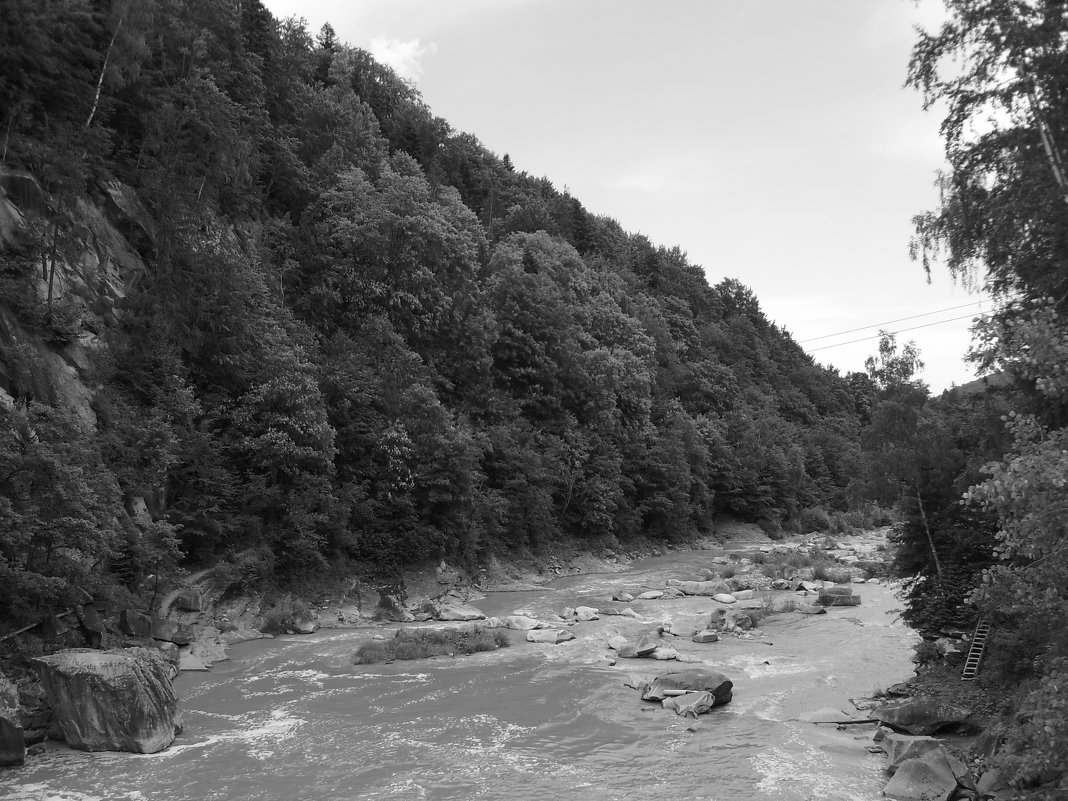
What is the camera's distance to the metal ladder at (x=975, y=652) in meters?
14.5

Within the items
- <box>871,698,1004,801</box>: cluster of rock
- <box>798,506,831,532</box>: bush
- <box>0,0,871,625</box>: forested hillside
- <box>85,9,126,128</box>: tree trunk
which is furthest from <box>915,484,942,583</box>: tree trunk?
<box>798,506,831,532</box>: bush

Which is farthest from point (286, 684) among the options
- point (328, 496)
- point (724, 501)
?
point (724, 501)

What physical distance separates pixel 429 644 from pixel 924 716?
1344 cm

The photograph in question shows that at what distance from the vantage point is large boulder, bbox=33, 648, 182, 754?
42.2 ft

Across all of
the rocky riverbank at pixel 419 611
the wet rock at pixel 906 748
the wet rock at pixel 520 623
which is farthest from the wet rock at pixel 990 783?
the wet rock at pixel 520 623

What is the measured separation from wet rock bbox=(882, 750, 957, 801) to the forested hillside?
10186 mm

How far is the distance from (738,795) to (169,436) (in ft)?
62.6

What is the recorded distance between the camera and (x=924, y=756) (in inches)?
447

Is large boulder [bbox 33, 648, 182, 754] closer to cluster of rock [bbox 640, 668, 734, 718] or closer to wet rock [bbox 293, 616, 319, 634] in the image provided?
cluster of rock [bbox 640, 668, 734, 718]

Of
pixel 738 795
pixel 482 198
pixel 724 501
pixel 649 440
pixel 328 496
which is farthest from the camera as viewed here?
pixel 482 198

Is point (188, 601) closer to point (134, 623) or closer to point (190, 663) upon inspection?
point (134, 623)

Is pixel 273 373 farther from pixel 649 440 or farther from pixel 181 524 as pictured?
pixel 649 440

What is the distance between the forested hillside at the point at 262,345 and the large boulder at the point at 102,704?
2869mm

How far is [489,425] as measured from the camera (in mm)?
42344
